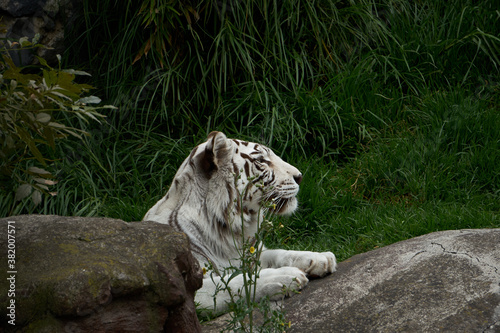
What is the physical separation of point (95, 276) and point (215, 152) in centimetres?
158

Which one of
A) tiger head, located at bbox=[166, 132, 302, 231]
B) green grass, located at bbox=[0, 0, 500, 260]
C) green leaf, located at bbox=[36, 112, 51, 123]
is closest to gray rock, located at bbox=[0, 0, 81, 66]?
green grass, located at bbox=[0, 0, 500, 260]

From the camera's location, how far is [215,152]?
11.7 ft

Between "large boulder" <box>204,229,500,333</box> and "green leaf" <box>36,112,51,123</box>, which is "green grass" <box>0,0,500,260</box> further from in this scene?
"green leaf" <box>36,112,51,123</box>

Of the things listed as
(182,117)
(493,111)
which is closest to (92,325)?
(182,117)

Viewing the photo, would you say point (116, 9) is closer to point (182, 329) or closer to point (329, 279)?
point (329, 279)

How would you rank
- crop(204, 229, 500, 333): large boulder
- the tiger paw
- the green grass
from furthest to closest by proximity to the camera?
the green grass
the tiger paw
crop(204, 229, 500, 333): large boulder

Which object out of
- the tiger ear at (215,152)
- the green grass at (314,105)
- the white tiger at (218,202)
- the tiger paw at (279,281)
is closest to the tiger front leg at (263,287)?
the tiger paw at (279,281)

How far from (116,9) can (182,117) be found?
1.33 metres

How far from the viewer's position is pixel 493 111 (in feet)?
17.5

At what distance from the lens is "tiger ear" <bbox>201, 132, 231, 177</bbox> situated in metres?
3.53

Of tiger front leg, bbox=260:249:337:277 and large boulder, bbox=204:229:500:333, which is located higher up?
large boulder, bbox=204:229:500:333

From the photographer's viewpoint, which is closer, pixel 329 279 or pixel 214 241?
pixel 329 279

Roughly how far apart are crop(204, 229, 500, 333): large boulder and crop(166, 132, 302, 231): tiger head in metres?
0.64

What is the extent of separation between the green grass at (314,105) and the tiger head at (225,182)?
1.01m
